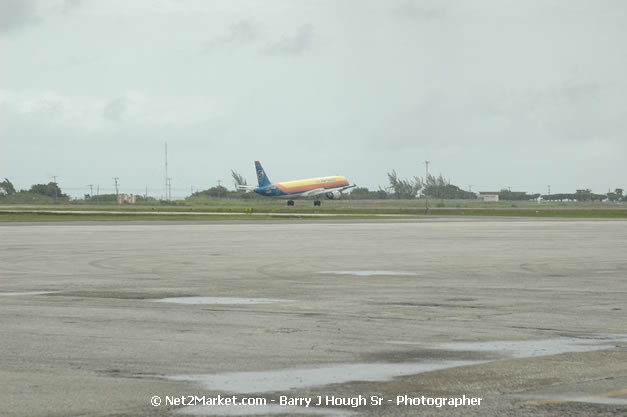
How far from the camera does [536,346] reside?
11273 mm

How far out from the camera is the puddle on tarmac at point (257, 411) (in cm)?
767

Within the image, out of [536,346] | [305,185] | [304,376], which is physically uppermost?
[305,185]

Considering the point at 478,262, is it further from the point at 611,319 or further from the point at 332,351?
the point at 332,351

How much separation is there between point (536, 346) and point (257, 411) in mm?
4889

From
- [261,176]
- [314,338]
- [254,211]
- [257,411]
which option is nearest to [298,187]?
[261,176]

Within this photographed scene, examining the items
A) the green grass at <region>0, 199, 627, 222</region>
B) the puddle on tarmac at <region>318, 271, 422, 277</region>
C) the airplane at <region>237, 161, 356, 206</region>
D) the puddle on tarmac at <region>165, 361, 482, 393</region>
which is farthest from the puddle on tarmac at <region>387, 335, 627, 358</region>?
the airplane at <region>237, 161, 356, 206</region>

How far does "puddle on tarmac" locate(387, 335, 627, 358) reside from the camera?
1085 centimetres

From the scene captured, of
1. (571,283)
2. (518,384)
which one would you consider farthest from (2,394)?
(571,283)

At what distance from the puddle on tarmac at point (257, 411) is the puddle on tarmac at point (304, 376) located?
2.21ft

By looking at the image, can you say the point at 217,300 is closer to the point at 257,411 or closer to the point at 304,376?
the point at 304,376

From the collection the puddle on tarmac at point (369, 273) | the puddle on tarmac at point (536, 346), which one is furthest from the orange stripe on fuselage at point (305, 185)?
the puddle on tarmac at point (536, 346)

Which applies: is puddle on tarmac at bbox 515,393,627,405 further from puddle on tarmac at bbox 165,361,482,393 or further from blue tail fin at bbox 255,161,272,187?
blue tail fin at bbox 255,161,272,187

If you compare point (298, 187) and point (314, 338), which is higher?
point (298, 187)

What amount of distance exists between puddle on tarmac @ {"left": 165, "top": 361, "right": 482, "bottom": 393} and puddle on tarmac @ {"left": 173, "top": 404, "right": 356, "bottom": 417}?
674mm
